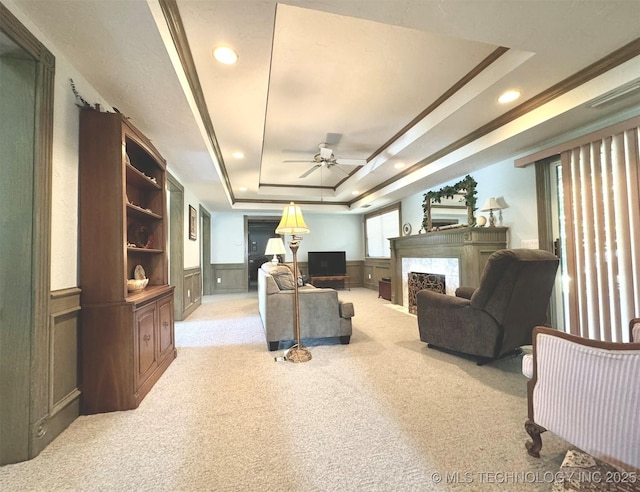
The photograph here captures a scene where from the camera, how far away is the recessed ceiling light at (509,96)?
2326 mm

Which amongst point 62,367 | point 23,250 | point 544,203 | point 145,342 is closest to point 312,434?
point 145,342

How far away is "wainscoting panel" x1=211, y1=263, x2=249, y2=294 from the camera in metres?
7.23

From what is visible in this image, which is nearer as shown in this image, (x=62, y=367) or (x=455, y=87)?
(x=62, y=367)

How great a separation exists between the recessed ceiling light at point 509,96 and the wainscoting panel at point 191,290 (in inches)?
186

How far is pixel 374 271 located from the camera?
24.4 ft

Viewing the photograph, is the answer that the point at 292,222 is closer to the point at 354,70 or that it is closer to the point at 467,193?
the point at 354,70

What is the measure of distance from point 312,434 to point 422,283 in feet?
11.7

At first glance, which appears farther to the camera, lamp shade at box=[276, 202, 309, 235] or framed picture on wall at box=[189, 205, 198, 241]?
framed picture on wall at box=[189, 205, 198, 241]

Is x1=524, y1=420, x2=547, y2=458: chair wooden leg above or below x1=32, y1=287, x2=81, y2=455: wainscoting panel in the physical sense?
below

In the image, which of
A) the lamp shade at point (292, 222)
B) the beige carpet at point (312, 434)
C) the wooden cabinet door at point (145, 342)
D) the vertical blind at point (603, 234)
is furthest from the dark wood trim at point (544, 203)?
the wooden cabinet door at point (145, 342)

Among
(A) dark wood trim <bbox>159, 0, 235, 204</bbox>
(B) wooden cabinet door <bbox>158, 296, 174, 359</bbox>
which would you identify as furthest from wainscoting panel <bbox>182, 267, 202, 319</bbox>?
(A) dark wood trim <bbox>159, 0, 235, 204</bbox>

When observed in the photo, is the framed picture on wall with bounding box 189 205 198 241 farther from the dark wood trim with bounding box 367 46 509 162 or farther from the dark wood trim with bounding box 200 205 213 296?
the dark wood trim with bounding box 367 46 509 162

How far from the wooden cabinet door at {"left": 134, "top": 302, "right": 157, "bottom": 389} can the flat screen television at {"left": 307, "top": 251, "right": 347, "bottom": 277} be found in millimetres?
5337

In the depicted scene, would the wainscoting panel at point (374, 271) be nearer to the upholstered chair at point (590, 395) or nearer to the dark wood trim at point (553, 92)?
the dark wood trim at point (553, 92)
